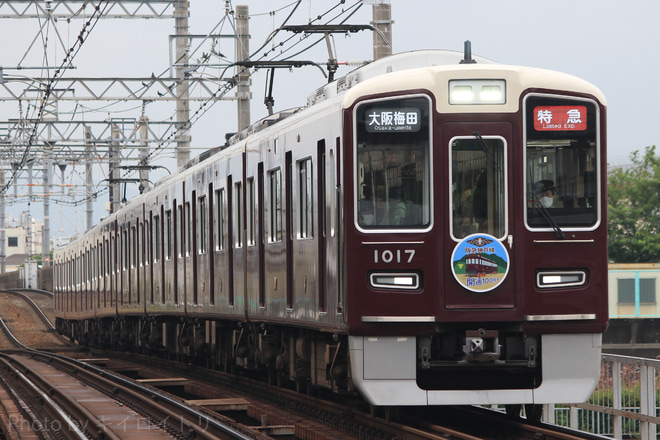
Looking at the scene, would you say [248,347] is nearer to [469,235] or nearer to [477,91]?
[469,235]

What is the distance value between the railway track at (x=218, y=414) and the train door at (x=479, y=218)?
1071mm

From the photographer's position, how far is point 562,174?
972 centimetres

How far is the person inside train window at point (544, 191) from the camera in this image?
9.71 meters

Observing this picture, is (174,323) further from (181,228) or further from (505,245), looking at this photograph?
(505,245)

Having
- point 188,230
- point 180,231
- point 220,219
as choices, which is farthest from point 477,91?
point 180,231

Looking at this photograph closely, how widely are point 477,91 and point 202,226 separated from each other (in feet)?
25.9

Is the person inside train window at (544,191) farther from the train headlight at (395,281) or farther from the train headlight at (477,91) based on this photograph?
the train headlight at (395,281)

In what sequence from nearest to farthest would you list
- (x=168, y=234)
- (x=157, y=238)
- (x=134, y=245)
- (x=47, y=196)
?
1. (x=168, y=234)
2. (x=157, y=238)
3. (x=134, y=245)
4. (x=47, y=196)

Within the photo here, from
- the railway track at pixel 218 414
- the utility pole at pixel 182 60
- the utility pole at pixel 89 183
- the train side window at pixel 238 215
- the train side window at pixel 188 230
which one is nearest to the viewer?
the railway track at pixel 218 414

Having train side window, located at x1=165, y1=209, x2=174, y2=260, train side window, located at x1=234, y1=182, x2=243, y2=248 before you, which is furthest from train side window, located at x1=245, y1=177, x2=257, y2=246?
train side window, located at x1=165, y1=209, x2=174, y2=260

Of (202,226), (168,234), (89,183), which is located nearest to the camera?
(202,226)

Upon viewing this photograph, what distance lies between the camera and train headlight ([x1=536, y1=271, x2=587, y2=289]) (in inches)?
380

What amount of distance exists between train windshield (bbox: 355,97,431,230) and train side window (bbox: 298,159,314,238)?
1.42 meters

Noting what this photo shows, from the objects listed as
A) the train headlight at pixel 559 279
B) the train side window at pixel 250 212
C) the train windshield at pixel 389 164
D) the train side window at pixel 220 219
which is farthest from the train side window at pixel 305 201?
the train side window at pixel 220 219
